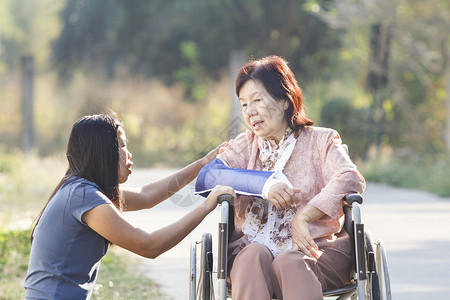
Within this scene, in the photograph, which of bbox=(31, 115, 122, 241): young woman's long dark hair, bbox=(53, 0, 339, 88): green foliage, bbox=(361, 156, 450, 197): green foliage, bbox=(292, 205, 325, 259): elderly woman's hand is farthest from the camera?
bbox=(53, 0, 339, 88): green foliage

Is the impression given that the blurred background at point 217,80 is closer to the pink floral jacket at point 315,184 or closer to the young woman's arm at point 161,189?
the young woman's arm at point 161,189

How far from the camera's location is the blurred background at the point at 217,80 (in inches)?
591

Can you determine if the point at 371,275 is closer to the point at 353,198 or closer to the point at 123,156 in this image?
the point at 353,198

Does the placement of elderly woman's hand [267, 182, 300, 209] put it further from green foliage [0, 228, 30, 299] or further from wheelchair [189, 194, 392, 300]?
green foliage [0, 228, 30, 299]

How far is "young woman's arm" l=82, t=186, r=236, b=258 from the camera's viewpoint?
315cm

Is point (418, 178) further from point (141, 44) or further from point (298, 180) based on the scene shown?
point (141, 44)

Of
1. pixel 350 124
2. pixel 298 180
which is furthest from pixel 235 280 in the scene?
pixel 350 124

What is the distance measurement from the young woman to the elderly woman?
0.37 m

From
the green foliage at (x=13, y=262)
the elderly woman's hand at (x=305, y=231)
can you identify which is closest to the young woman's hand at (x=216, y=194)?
the elderly woman's hand at (x=305, y=231)

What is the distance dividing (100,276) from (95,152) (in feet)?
9.37

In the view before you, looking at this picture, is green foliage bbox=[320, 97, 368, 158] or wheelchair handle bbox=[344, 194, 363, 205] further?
green foliage bbox=[320, 97, 368, 158]

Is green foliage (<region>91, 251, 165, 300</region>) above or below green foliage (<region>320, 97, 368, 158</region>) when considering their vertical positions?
below

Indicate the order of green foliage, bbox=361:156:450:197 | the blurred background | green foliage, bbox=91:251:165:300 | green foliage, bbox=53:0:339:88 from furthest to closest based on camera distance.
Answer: green foliage, bbox=53:0:339:88 < the blurred background < green foliage, bbox=361:156:450:197 < green foliage, bbox=91:251:165:300

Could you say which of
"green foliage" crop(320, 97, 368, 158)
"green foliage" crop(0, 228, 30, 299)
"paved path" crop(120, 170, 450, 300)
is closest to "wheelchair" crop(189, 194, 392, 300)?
"paved path" crop(120, 170, 450, 300)
